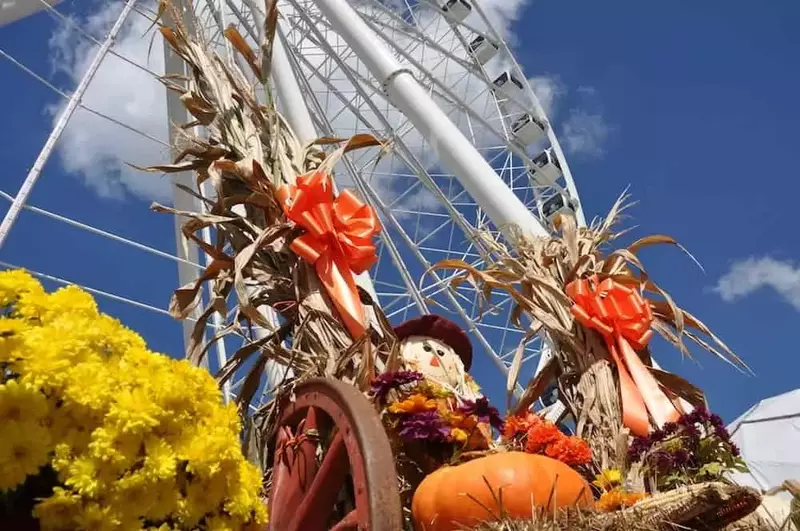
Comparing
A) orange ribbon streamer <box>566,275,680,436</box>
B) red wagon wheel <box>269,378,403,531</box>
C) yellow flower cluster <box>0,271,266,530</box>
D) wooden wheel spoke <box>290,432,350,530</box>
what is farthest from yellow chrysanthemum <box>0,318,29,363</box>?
orange ribbon streamer <box>566,275,680,436</box>

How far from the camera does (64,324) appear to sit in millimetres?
1438

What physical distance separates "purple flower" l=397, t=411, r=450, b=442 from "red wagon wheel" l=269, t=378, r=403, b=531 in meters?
0.15

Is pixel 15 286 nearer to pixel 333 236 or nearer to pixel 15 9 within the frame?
pixel 333 236

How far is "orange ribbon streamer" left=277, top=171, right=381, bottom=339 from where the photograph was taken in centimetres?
265

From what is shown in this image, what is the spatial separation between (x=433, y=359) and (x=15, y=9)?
12.4 ft

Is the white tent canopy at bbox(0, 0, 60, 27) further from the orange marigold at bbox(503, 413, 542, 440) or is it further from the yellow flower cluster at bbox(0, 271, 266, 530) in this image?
the yellow flower cluster at bbox(0, 271, 266, 530)

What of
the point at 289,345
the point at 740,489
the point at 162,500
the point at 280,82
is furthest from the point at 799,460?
the point at 162,500

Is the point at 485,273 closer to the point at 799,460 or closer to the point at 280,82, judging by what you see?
the point at 280,82

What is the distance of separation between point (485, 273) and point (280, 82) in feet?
8.36

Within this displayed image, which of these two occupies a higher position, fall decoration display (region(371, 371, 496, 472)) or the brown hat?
the brown hat

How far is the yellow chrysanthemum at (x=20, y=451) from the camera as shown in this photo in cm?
127

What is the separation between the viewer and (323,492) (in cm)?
212

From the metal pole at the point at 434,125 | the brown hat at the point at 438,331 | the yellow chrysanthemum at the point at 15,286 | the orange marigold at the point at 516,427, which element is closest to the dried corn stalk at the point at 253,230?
the brown hat at the point at 438,331

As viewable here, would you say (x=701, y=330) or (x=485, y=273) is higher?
(x=485, y=273)
